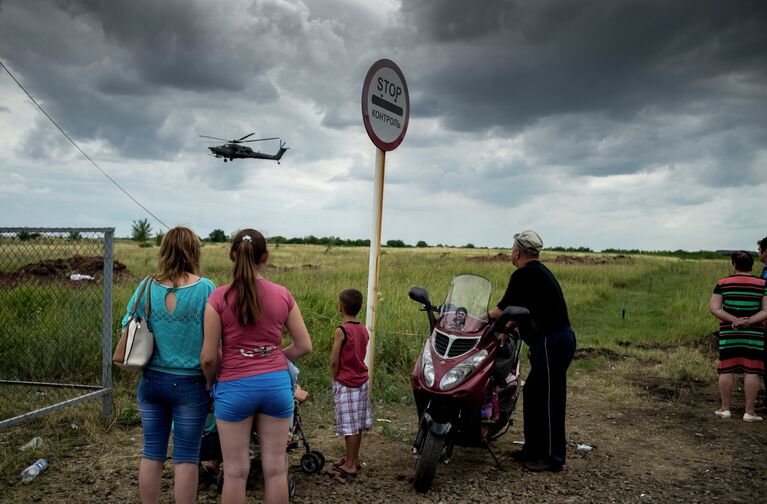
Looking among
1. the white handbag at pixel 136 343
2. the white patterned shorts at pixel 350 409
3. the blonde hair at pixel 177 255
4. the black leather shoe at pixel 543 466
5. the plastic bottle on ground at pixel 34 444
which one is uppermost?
the blonde hair at pixel 177 255

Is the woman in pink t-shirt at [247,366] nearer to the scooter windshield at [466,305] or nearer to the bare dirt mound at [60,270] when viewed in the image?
the scooter windshield at [466,305]

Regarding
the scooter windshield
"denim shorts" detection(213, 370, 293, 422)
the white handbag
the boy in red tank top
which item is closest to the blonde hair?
the white handbag

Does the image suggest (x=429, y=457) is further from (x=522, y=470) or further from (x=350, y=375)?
(x=522, y=470)

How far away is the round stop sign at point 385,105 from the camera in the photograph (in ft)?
18.9

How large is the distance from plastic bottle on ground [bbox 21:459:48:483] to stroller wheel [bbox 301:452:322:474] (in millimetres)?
2035

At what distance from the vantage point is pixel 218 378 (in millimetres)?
3496

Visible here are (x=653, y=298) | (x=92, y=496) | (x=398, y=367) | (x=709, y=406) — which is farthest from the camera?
(x=653, y=298)

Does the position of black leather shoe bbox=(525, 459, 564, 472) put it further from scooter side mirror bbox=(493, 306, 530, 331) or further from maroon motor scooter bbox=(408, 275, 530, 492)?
scooter side mirror bbox=(493, 306, 530, 331)

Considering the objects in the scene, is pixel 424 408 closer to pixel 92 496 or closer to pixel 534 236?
pixel 534 236

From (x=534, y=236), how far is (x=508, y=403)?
139 centimetres

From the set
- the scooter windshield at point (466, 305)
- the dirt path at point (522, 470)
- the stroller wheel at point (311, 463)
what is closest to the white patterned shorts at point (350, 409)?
the stroller wheel at point (311, 463)

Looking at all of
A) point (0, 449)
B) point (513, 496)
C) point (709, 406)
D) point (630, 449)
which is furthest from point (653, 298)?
point (0, 449)

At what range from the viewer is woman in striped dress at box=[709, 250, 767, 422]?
6844mm

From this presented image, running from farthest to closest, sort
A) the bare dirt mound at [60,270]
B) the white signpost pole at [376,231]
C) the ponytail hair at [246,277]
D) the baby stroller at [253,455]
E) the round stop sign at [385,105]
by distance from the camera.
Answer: the bare dirt mound at [60,270]
the white signpost pole at [376,231]
the round stop sign at [385,105]
the baby stroller at [253,455]
the ponytail hair at [246,277]
